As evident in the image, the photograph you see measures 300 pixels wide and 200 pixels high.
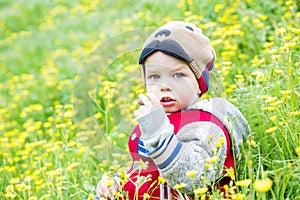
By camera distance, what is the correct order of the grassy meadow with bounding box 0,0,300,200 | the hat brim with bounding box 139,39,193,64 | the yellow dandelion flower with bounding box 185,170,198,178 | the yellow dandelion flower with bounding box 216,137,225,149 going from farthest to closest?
the grassy meadow with bounding box 0,0,300,200 → the hat brim with bounding box 139,39,193,64 → the yellow dandelion flower with bounding box 216,137,225,149 → the yellow dandelion flower with bounding box 185,170,198,178

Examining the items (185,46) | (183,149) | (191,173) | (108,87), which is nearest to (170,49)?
(185,46)

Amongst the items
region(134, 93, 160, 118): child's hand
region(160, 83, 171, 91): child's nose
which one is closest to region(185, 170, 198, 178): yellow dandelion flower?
region(134, 93, 160, 118): child's hand

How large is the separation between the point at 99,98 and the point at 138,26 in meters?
1.08

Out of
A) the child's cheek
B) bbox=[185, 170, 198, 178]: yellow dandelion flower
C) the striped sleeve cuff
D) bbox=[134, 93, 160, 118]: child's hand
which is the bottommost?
bbox=[185, 170, 198, 178]: yellow dandelion flower

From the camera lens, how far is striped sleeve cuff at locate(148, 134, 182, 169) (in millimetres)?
1896

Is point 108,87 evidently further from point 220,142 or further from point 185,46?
point 220,142

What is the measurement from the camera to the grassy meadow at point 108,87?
2242 mm

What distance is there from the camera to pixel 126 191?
2.11m

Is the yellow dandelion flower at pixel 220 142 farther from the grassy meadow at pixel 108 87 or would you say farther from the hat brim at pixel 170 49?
the hat brim at pixel 170 49

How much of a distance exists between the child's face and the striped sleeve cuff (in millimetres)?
182

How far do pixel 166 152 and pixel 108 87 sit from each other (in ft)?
2.79

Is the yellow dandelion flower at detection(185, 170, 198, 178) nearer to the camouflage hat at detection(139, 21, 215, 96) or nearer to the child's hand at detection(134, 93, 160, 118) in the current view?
the child's hand at detection(134, 93, 160, 118)

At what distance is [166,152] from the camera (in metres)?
1.90

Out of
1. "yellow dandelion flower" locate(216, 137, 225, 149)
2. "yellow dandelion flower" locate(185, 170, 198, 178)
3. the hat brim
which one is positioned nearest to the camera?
"yellow dandelion flower" locate(185, 170, 198, 178)
